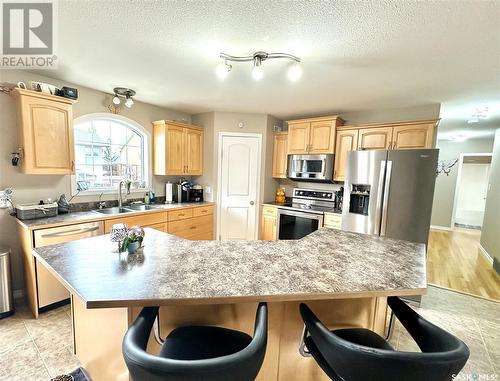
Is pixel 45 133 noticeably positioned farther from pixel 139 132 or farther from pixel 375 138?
pixel 375 138

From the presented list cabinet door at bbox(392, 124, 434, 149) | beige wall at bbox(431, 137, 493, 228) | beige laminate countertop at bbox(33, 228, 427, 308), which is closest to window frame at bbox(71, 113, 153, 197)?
beige laminate countertop at bbox(33, 228, 427, 308)

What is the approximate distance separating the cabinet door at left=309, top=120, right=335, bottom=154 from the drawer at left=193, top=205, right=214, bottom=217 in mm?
1927

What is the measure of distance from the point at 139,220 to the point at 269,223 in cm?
209

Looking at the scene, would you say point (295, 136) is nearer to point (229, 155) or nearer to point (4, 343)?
point (229, 155)

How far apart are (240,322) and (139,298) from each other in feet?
1.93

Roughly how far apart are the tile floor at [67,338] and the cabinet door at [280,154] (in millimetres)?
2701

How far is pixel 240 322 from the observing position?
1.32 meters

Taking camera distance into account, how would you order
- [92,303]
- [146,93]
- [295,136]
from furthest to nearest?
[295,136] < [146,93] < [92,303]

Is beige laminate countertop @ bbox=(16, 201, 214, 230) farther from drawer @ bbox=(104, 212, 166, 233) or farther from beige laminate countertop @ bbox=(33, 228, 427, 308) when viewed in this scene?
beige laminate countertop @ bbox=(33, 228, 427, 308)

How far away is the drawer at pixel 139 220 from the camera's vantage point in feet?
9.05

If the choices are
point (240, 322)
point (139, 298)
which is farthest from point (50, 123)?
point (240, 322)

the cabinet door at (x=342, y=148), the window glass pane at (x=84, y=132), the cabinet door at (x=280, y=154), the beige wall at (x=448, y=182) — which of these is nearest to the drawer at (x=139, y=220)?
the window glass pane at (x=84, y=132)

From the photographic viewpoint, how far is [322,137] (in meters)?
3.78

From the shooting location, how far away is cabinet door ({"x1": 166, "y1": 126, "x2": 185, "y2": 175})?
12.3ft
